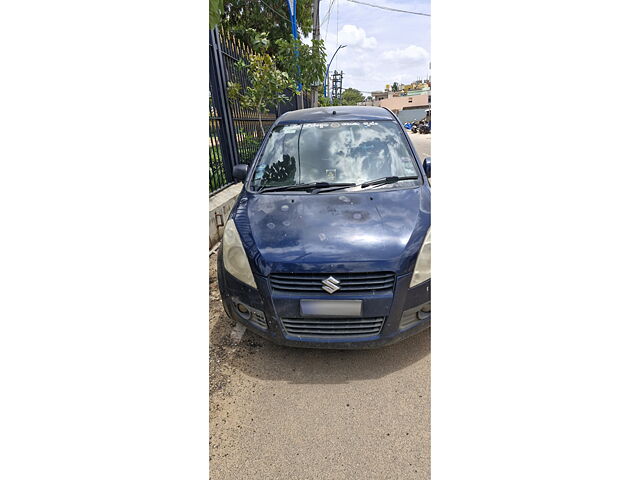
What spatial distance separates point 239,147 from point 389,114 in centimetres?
342

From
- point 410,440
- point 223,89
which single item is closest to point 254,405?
point 410,440

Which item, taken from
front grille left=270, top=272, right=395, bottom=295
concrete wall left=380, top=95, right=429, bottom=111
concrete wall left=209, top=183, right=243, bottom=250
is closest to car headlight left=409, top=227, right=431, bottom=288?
front grille left=270, top=272, right=395, bottom=295

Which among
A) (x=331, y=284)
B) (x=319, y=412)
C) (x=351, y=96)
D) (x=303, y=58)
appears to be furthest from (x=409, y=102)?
(x=319, y=412)

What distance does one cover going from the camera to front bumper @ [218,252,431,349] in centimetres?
194

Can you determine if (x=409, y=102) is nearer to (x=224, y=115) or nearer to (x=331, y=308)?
(x=224, y=115)

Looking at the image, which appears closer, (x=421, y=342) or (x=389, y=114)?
(x=421, y=342)

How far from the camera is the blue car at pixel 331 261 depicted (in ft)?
6.31

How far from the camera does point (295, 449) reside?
64.9 inches

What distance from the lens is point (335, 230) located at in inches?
81.8

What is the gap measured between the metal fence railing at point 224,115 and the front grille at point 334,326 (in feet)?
11.1

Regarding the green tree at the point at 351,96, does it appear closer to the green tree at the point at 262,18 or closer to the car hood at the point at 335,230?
the green tree at the point at 262,18

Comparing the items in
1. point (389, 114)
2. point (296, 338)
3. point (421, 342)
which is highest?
point (389, 114)

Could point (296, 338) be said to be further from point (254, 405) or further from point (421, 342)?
point (421, 342)

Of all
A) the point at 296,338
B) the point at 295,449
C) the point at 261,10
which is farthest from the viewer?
the point at 261,10
